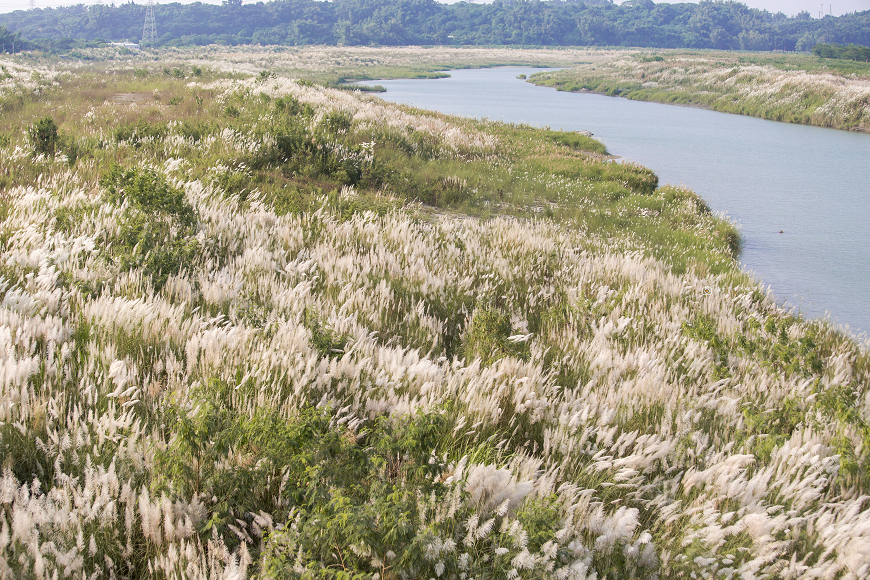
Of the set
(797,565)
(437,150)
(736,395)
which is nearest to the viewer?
(797,565)

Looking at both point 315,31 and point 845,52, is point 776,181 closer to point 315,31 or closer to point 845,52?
point 845,52

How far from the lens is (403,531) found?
1.97m

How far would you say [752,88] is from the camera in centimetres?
4381

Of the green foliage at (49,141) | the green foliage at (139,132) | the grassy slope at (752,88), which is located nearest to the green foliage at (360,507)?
the green foliage at (49,141)

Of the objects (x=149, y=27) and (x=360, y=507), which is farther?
(x=149, y=27)

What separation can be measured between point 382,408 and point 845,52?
9495 centimetres

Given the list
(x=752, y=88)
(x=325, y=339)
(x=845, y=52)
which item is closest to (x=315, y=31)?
(x=845, y=52)

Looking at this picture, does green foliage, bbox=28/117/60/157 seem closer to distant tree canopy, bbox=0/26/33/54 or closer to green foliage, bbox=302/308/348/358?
green foliage, bbox=302/308/348/358

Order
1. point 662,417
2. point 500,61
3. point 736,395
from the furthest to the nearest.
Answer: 1. point 500,61
2. point 736,395
3. point 662,417

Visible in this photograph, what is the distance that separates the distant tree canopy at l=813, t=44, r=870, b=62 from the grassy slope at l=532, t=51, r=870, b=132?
18297mm

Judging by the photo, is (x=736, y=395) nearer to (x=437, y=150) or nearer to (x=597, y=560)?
(x=597, y=560)

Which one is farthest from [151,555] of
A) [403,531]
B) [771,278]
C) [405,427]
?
[771,278]

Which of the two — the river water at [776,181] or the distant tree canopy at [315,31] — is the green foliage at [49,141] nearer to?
the river water at [776,181]

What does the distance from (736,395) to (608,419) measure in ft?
4.81
